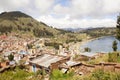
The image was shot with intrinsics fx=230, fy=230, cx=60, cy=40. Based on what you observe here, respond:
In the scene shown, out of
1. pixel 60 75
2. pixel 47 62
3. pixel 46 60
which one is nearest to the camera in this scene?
pixel 60 75

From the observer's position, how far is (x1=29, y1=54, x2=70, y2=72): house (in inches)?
1163

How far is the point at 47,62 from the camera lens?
1253 inches

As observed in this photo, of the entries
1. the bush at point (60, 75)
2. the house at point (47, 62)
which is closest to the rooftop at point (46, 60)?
the house at point (47, 62)

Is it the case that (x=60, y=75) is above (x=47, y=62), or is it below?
below

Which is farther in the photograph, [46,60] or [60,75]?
[46,60]

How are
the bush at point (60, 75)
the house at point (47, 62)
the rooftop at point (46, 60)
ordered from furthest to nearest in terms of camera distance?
the rooftop at point (46, 60) → the house at point (47, 62) → the bush at point (60, 75)

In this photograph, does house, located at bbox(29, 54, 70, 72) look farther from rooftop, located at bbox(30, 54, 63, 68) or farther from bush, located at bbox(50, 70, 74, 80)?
bush, located at bbox(50, 70, 74, 80)

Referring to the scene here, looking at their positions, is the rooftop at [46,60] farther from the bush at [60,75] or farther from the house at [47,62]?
the bush at [60,75]

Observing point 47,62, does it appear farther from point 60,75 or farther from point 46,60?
point 60,75

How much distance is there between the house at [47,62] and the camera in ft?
96.9

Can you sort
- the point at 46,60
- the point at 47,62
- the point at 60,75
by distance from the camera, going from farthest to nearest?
the point at 46,60 → the point at 47,62 → the point at 60,75

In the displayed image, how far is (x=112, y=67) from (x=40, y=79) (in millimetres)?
8735

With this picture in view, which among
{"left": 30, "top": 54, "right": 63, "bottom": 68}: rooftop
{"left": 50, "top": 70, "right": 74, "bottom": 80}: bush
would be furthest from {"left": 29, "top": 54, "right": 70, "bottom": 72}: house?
{"left": 50, "top": 70, "right": 74, "bottom": 80}: bush

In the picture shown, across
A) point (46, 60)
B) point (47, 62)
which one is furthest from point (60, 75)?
point (46, 60)
